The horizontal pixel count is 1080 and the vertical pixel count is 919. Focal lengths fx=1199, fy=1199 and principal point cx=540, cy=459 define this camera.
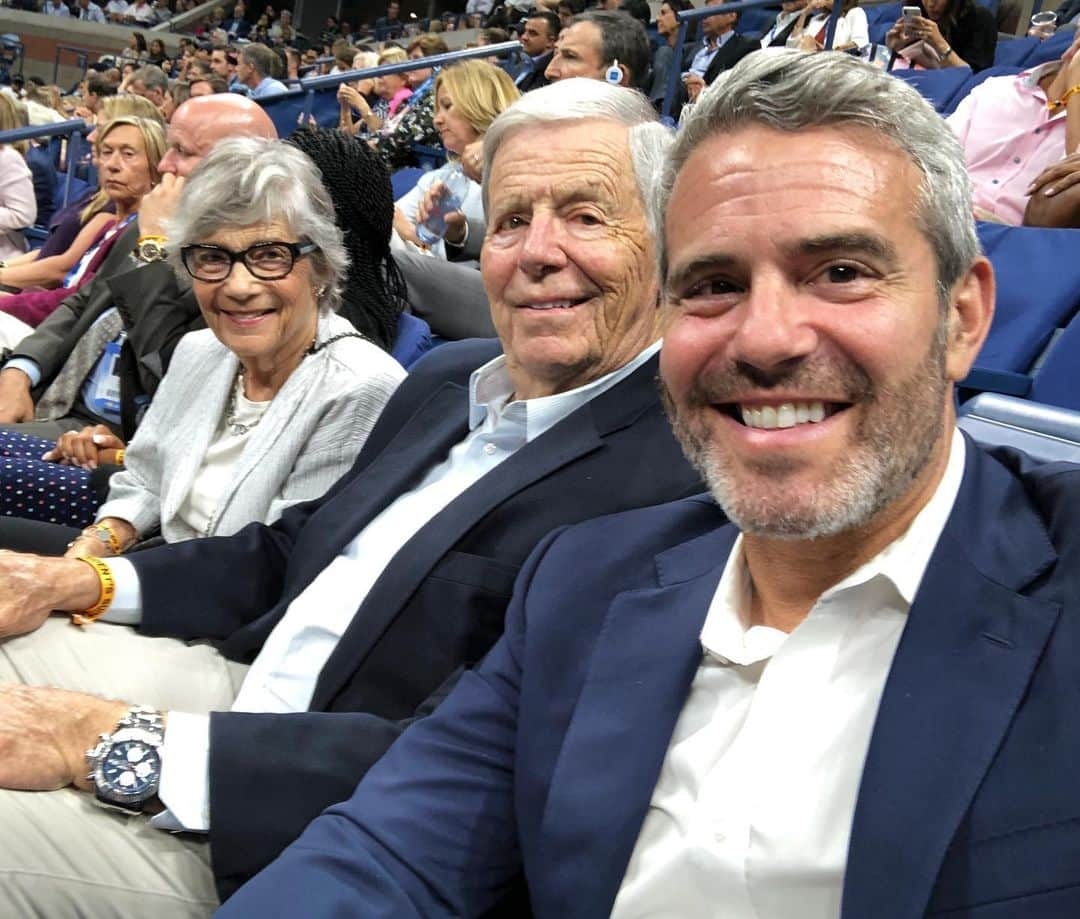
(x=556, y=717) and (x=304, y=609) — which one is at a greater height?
(x=556, y=717)

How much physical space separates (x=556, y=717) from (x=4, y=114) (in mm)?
6009

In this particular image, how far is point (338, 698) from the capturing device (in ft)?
5.09

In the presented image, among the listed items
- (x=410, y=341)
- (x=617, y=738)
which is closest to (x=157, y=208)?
(x=410, y=341)

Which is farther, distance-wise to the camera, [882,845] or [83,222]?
[83,222]

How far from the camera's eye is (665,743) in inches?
41.5

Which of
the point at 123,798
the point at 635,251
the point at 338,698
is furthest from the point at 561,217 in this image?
the point at 123,798

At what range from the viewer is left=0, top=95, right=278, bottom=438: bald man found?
111 inches

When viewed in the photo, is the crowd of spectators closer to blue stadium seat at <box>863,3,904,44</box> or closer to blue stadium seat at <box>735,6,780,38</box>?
blue stadium seat at <box>863,3,904,44</box>

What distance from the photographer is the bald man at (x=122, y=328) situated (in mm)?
2818

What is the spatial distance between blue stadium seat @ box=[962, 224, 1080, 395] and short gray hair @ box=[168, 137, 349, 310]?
1.29 metres

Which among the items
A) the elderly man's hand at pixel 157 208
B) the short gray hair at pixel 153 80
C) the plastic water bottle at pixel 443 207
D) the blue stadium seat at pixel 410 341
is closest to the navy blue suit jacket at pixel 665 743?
the blue stadium seat at pixel 410 341

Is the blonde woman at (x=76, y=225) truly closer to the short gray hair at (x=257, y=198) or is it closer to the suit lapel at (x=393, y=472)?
the short gray hair at (x=257, y=198)

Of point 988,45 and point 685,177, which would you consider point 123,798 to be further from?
point 988,45

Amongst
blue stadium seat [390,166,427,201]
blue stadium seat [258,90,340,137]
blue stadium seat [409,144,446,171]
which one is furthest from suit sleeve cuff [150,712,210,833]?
blue stadium seat [258,90,340,137]
